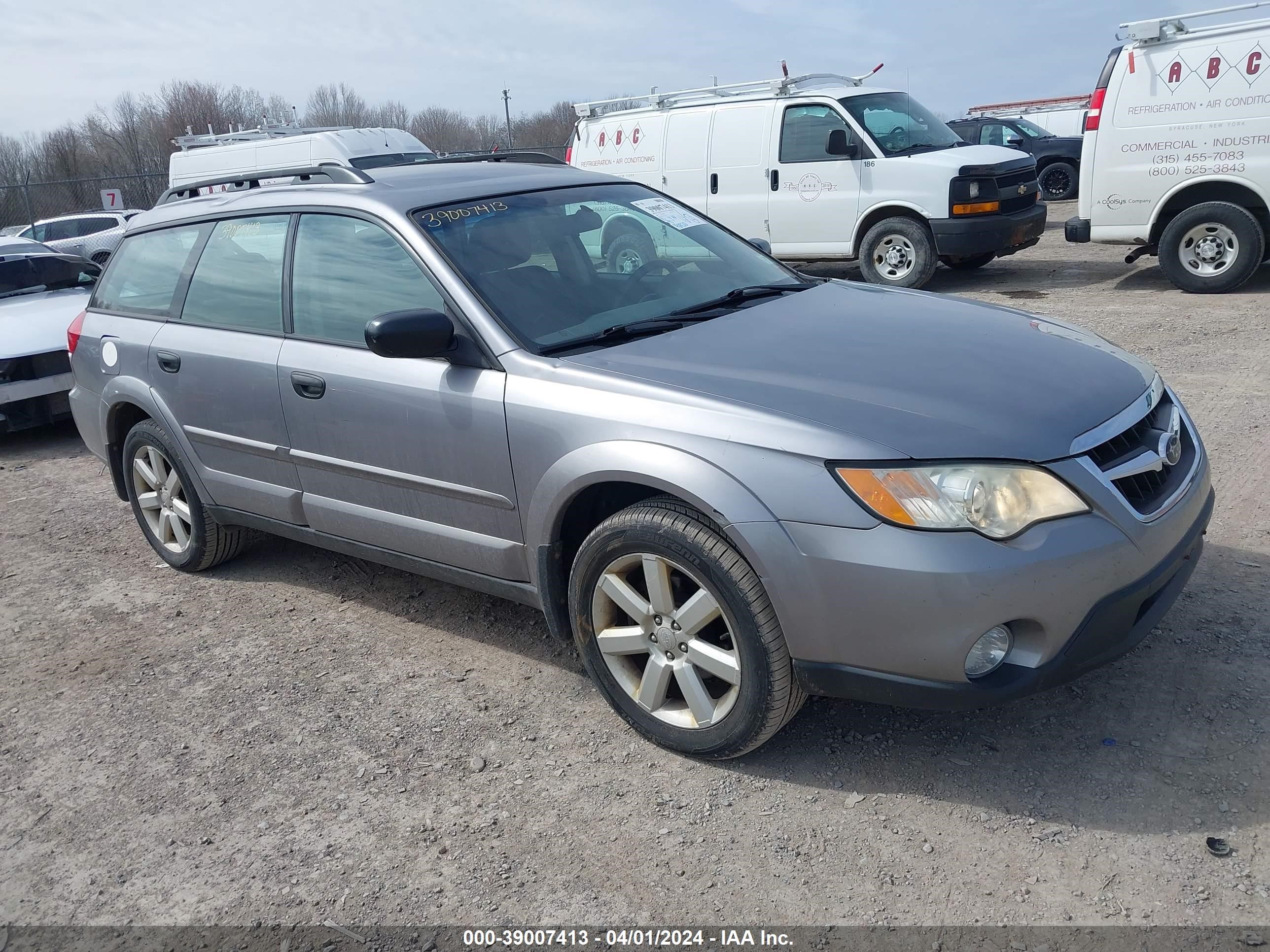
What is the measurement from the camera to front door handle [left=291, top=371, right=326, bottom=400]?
153 inches

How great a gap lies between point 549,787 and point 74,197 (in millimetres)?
33078

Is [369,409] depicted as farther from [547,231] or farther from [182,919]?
[182,919]

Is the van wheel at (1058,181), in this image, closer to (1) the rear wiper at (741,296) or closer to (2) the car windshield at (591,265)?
(2) the car windshield at (591,265)

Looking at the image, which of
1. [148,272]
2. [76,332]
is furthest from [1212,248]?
[76,332]

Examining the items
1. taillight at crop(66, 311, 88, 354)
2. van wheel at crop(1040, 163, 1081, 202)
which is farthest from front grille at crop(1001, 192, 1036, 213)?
van wheel at crop(1040, 163, 1081, 202)

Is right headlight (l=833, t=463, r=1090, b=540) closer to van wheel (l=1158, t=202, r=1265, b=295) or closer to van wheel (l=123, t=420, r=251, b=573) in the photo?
van wheel (l=123, t=420, r=251, b=573)

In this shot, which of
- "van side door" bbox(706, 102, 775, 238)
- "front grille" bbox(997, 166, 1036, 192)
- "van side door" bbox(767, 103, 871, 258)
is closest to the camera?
Result: "front grille" bbox(997, 166, 1036, 192)

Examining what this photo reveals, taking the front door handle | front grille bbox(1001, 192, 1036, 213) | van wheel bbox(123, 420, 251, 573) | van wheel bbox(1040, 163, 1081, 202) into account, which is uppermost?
the front door handle

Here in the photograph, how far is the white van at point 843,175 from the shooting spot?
35.2 ft

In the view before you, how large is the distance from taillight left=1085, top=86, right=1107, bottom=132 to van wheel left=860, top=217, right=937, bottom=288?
180 centimetres

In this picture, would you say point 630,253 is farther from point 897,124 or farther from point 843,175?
point 897,124

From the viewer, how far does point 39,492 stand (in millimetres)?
6770

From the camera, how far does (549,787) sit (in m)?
3.12

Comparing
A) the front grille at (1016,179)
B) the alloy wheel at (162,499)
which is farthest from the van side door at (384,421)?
the front grille at (1016,179)
